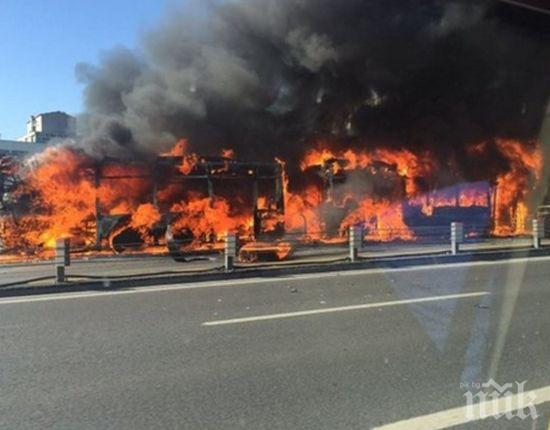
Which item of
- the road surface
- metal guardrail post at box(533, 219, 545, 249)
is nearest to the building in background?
the road surface

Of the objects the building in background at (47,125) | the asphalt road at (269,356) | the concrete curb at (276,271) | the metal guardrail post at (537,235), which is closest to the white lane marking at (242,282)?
the asphalt road at (269,356)

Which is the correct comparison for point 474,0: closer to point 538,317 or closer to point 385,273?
point 385,273

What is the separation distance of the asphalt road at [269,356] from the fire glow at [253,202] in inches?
249

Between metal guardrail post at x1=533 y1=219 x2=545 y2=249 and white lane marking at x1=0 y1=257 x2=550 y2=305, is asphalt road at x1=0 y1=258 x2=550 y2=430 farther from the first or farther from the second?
metal guardrail post at x1=533 y1=219 x2=545 y2=249

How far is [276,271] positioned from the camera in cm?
1134

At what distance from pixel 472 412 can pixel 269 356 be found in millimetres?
1874

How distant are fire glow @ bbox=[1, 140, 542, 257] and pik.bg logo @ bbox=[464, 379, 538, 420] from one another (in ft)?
31.7

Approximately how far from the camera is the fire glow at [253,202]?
18297 mm

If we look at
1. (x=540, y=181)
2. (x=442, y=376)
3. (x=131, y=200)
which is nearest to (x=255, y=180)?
(x=131, y=200)

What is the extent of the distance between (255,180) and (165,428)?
17.1 metres

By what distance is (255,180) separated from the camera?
20.7m

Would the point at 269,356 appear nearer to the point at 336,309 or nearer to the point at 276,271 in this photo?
the point at 336,309

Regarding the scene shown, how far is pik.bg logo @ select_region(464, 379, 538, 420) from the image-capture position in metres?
3.96

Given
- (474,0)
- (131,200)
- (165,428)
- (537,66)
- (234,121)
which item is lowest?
(165,428)
